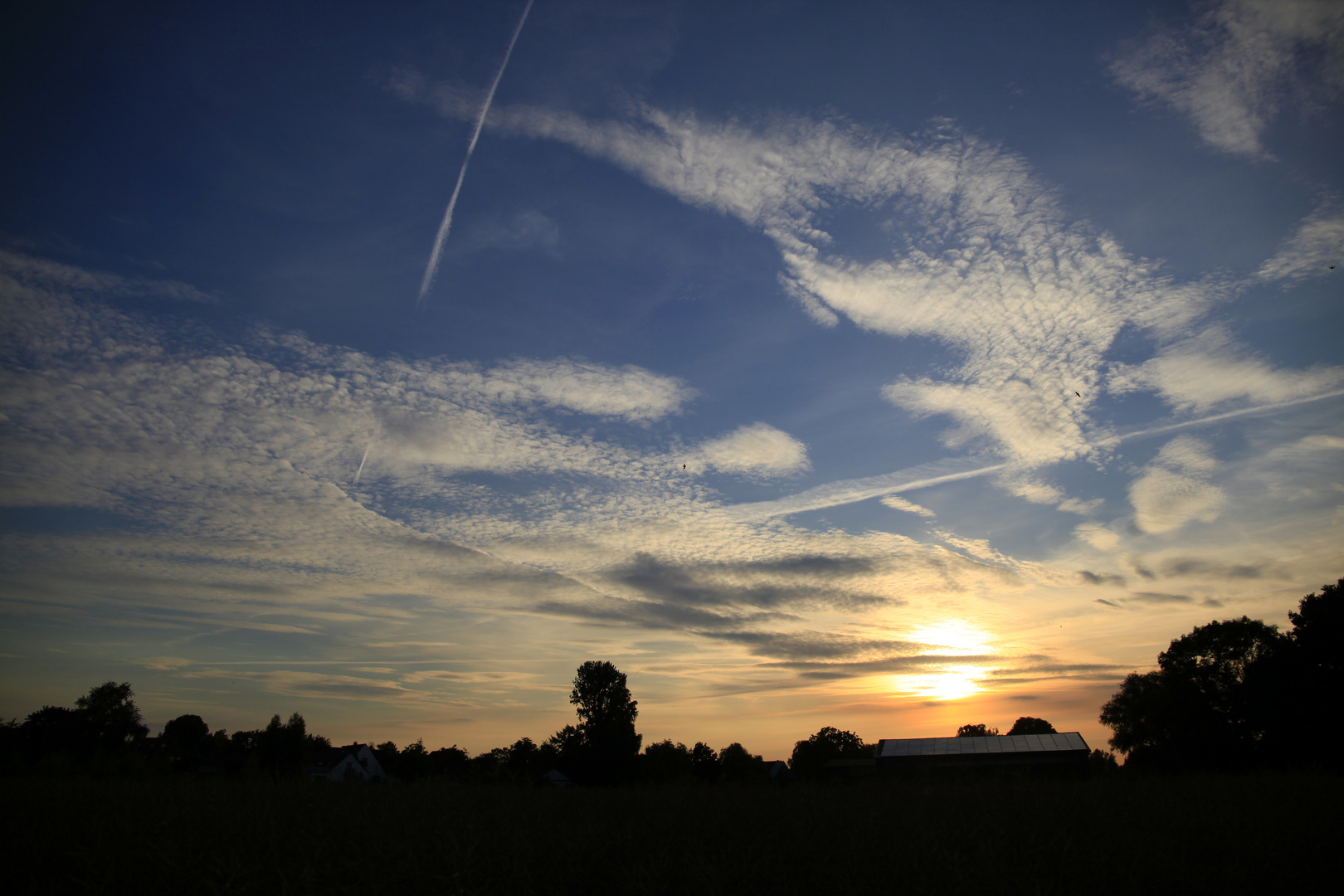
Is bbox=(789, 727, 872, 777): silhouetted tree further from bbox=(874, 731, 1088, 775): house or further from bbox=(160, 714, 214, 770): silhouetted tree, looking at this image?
bbox=(160, 714, 214, 770): silhouetted tree

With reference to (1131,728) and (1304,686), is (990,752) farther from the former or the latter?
(1304,686)

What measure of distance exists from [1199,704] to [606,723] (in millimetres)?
44506

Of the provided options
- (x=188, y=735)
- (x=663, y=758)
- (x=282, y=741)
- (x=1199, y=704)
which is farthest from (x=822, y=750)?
(x=188, y=735)

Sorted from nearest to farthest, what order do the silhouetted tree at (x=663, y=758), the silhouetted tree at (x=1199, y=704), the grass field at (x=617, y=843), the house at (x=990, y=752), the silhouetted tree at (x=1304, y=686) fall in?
1. the grass field at (x=617, y=843)
2. the silhouetted tree at (x=1304, y=686)
3. the silhouetted tree at (x=1199, y=704)
4. the house at (x=990, y=752)
5. the silhouetted tree at (x=663, y=758)

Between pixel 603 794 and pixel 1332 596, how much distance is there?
145 ft

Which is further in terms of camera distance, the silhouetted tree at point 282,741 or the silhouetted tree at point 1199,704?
the silhouetted tree at point 282,741

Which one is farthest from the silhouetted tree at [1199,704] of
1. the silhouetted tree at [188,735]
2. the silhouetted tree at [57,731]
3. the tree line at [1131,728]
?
the silhouetted tree at [188,735]

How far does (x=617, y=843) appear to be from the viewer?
834cm

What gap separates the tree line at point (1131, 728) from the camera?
25361mm

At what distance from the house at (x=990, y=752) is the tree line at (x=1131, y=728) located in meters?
2.61

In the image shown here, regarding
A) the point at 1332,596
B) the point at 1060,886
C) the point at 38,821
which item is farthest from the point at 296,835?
the point at 1332,596

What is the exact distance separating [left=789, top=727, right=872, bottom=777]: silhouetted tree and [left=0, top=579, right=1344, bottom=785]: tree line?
9906 millimetres

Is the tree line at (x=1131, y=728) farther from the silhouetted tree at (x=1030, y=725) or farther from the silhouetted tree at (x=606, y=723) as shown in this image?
the silhouetted tree at (x=1030, y=725)

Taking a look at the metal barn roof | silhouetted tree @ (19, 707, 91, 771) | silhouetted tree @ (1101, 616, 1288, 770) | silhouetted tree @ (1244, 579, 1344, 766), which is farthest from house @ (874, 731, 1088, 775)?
silhouetted tree @ (19, 707, 91, 771)
